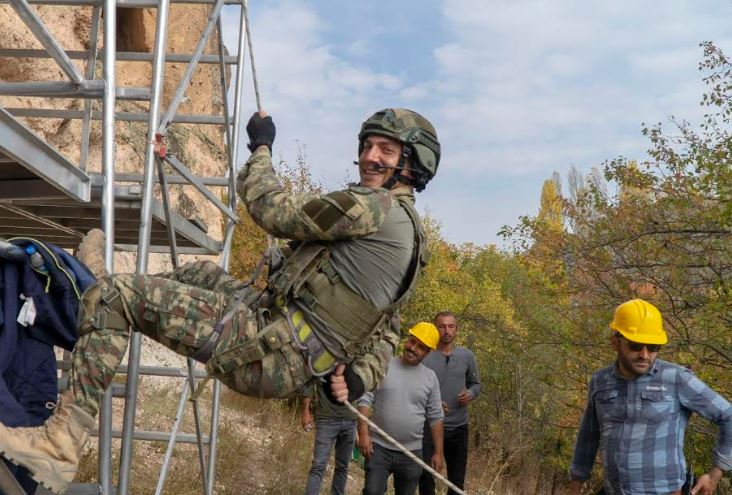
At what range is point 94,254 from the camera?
375 cm

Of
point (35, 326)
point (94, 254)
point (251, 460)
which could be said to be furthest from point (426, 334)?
point (251, 460)

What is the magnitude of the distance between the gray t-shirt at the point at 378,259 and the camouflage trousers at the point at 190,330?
0.36 m

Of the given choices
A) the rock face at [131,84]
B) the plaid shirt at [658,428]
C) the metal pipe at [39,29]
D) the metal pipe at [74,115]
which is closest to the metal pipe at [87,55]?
the metal pipe at [74,115]

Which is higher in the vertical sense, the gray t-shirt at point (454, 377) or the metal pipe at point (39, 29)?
the metal pipe at point (39, 29)

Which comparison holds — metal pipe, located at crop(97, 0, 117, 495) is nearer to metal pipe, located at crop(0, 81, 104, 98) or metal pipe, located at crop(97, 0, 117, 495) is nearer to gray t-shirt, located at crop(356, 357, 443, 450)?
metal pipe, located at crop(0, 81, 104, 98)

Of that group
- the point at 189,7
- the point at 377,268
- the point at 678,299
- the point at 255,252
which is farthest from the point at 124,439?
the point at 255,252

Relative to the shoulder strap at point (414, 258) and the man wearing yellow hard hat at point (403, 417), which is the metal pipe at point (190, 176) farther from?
the man wearing yellow hard hat at point (403, 417)

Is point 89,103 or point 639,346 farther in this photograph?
point 89,103

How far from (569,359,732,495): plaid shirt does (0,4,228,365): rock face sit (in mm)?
6753

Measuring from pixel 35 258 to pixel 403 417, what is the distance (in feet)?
13.5

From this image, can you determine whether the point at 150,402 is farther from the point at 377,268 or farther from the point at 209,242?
the point at 377,268

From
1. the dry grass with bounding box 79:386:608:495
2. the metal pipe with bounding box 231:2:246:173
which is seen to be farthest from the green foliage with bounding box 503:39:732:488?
the metal pipe with bounding box 231:2:246:173

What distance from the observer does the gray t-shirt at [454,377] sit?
319 inches

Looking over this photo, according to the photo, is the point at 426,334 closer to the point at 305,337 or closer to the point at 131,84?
the point at 305,337
